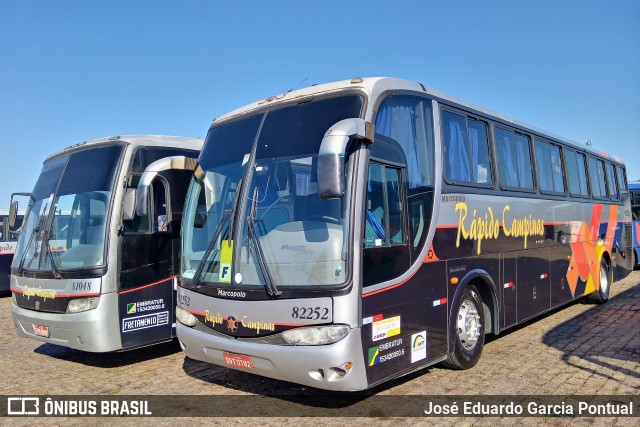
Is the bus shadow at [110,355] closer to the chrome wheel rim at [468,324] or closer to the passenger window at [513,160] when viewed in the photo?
the chrome wheel rim at [468,324]

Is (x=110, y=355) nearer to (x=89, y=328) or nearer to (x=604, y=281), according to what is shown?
(x=89, y=328)

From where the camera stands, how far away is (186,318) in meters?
5.96

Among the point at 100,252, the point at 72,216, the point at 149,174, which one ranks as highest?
the point at 149,174

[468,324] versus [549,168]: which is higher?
[549,168]

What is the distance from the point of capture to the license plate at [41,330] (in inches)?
290

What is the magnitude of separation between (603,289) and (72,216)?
36.0 feet

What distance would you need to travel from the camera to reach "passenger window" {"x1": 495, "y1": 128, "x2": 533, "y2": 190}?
8086 mm

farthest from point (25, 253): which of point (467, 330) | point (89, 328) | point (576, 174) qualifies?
point (576, 174)

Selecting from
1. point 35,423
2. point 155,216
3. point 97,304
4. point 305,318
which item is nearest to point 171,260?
point 155,216

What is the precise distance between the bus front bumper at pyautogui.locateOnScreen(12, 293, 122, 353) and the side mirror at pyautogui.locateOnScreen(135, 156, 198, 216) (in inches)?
56.7

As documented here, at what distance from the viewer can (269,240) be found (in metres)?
5.25

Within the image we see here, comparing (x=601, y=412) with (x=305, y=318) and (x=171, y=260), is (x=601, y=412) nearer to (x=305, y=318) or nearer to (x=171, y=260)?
(x=305, y=318)

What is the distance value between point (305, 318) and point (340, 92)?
229 cm

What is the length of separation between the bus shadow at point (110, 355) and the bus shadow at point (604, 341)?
592 centimetres
